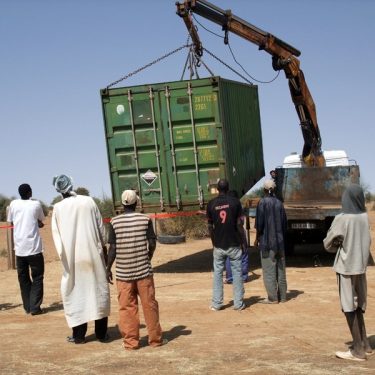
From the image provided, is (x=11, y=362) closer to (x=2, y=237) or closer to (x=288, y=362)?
(x=288, y=362)

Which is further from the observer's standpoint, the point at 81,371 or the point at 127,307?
the point at 127,307

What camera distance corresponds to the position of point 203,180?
1270 centimetres

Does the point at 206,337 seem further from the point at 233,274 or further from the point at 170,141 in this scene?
the point at 170,141

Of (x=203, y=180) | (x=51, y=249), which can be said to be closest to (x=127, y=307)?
(x=203, y=180)

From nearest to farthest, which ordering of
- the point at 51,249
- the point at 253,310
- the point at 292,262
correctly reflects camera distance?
the point at 253,310 → the point at 292,262 → the point at 51,249

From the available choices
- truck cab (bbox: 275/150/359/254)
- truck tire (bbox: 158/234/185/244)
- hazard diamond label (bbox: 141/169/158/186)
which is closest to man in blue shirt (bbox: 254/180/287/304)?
hazard diamond label (bbox: 141/169/158/186)

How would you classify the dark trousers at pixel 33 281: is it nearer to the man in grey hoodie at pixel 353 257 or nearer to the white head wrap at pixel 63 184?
the white head wrap at pixel 63 184

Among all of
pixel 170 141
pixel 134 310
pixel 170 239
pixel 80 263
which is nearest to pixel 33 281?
pixel 80 263

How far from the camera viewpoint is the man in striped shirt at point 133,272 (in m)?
6.85

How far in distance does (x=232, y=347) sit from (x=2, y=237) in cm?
2197

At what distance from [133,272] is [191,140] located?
6085 mm

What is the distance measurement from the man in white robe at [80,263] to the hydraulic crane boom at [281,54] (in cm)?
764

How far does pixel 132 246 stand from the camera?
686cm

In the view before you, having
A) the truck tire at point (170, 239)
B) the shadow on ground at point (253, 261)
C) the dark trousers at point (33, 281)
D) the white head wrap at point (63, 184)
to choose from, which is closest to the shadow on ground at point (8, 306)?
the dark trousers at point (33, 281)
